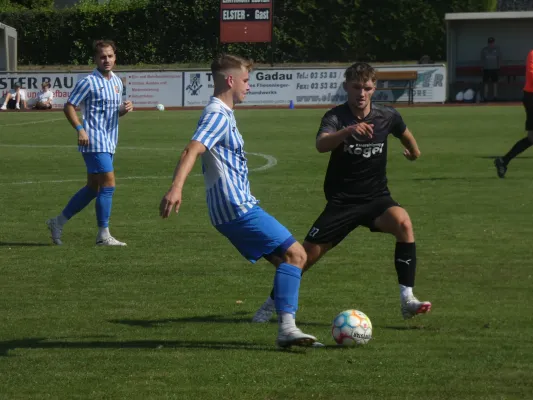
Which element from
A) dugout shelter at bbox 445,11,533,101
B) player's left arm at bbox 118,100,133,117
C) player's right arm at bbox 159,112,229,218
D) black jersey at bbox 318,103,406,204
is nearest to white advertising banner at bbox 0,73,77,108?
dugout shelter at bbox 445,11,533,101

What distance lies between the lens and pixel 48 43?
5388 cm

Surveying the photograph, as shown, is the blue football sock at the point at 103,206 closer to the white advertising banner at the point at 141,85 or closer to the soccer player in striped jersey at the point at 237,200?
the soccer player in striped jersey at the point at 237,200

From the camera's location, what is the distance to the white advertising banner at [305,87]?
134ft

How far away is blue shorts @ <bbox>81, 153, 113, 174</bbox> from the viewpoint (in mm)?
11211

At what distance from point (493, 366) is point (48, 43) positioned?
164 ft

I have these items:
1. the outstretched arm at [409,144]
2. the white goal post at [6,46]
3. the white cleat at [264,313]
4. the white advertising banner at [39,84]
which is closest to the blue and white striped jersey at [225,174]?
the white cleat at [264,313]

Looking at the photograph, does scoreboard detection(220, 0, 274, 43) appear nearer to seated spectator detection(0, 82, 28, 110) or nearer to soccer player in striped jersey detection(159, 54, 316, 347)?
seated spectator detection(0, 82, 28, 110)

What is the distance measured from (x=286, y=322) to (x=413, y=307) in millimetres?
1057

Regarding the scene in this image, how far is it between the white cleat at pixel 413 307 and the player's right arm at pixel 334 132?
113 cm

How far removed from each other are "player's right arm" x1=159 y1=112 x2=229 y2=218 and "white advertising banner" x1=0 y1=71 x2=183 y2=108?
3433 centimetres

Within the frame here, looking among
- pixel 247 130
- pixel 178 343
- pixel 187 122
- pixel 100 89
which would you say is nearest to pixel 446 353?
pixel 178 343

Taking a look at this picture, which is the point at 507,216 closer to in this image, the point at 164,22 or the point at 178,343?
the point at 178,343

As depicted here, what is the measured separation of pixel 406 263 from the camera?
750cm

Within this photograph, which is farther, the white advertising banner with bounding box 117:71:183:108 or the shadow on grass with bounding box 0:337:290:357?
the white advertising banner with bounding box 117:71:183:108
